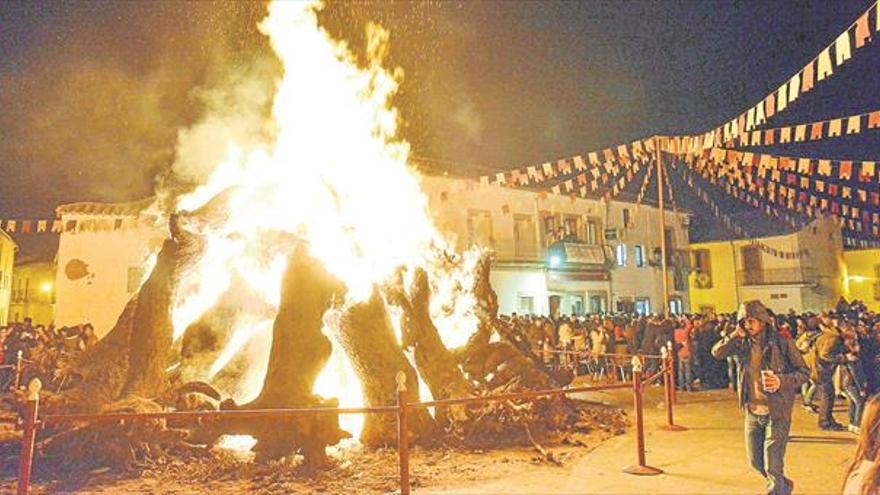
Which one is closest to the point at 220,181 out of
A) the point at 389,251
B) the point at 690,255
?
the point at 389,251

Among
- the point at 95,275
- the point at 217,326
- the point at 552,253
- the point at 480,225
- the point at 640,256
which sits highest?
the point at 480,225

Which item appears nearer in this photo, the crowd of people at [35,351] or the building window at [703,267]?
the crowd of people at [35,351]

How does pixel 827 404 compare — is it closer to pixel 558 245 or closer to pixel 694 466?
pixel 694 466

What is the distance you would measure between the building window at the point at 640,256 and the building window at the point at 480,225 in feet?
42.0

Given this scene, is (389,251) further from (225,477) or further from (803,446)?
(803,446)

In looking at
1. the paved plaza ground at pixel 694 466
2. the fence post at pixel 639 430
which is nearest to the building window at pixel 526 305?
the paved plaza ground at pixel 694 466

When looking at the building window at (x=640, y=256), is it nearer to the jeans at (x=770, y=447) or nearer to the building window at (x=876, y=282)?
the building window at (x=876, y=282)

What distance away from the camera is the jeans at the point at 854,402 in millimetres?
10195

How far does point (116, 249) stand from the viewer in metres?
28.7

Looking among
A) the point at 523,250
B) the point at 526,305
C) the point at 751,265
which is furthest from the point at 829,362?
the point at 751,265

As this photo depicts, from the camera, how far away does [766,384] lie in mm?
6059

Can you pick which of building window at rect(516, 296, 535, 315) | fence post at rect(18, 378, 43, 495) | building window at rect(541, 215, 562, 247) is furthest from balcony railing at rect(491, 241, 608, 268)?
fence post at rect(18, 378, 43, 495)

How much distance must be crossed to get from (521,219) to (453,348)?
77.8ft

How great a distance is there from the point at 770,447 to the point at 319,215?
913cm
